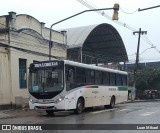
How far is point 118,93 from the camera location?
30.2 metres

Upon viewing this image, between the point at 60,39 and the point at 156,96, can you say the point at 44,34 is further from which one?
the point at 156,96

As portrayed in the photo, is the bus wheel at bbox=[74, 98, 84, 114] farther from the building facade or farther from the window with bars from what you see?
the window with bars

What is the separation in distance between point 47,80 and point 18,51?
7354mm

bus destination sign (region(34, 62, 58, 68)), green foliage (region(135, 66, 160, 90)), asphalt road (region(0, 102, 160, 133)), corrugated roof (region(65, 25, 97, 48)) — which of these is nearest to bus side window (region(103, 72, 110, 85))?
asphalt road (region(0, 102, 160, 133))

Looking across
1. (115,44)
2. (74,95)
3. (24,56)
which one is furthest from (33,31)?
(115,44)

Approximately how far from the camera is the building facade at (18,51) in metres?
26.7

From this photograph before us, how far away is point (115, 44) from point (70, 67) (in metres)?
28.1

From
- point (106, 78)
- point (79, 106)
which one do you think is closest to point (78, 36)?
point (106, 78)

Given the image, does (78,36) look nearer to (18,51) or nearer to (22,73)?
(22,73)

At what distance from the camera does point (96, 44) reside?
48688 millimetres

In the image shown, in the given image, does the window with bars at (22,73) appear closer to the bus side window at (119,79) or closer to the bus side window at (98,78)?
the bus side window at (98,78)

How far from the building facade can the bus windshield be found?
4.97 m

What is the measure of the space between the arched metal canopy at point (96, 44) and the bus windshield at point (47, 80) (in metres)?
17.8

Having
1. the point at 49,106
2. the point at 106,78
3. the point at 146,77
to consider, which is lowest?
the point at 49,106
